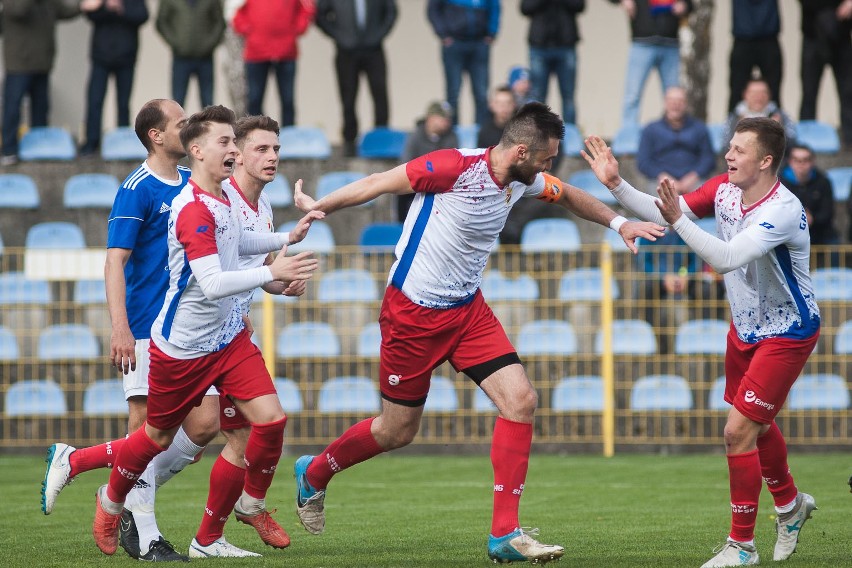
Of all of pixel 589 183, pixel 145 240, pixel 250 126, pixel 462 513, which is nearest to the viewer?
pixel 145 240

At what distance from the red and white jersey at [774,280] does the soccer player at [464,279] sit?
1.60ft

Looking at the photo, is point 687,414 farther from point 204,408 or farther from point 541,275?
point 204,408

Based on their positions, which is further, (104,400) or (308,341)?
(308,341)

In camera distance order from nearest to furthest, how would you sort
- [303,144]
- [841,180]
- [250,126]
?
[250,126]
[841,180]
[303,144]

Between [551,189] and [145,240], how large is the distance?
2177mm

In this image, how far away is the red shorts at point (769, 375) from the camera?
723 cm

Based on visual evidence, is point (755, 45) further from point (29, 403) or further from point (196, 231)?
point (196, 231)

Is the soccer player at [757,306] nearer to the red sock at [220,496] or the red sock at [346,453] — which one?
the red sock at [346,453]

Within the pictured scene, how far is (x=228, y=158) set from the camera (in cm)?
721

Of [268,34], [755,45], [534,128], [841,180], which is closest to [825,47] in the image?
[755,45]

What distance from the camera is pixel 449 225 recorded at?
7.44 metres

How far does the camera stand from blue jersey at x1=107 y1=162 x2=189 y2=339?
7590mm

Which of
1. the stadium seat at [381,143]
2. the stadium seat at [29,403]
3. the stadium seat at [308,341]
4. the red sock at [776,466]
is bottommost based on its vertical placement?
the stadium seat at [29,403]

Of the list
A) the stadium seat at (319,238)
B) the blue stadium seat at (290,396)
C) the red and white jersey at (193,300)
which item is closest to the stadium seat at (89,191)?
the stadium seat at (319,238)
